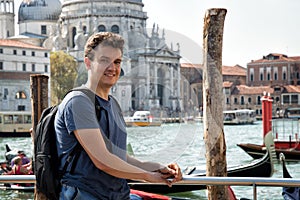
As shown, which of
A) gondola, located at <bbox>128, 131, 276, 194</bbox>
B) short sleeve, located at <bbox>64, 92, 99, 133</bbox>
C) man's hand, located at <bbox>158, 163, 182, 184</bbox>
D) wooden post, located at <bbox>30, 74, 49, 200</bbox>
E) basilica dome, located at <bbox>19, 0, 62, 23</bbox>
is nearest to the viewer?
short sleeve, located at <bbox>64, 92, 99, 133</bbox>

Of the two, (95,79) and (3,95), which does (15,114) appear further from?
(95,79)

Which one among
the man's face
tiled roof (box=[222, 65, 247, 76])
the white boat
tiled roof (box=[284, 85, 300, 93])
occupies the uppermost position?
tiled roof (box=[222, 65, 247, 76])

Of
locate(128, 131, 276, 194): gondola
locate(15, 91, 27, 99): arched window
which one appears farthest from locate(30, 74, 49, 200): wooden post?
locate(15, 91, 27, 99): arched window

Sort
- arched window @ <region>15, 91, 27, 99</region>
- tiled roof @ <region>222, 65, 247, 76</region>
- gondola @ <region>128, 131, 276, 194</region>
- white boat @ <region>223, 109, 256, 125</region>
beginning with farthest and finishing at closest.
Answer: tiled roof @ <region>222, 65, 247, 76</region> < white boat @ <region>223, 109, 256, 125</region> < arched window @ <region>15, 91, 27, 99</region> < gondola @ <region>128, 131, 276, 194</region>

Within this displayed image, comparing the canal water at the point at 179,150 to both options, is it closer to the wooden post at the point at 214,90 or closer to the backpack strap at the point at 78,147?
the wooden post at the point at 214,90

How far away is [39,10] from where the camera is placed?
30.6 metres

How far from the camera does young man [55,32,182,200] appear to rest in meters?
1.08

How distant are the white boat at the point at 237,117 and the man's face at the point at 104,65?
24.8 metres

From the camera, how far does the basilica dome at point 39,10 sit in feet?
100

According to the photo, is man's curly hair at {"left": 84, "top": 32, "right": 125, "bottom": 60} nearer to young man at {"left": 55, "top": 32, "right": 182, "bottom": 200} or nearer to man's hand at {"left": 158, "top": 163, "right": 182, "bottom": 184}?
young man at {"left": 55, "top": 32, "right": 182, "bottom": 200}

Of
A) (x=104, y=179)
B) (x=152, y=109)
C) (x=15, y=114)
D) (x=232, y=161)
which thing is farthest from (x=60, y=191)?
(x=15, y=114)

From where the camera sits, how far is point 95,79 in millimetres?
1135

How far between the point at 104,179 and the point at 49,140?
119mm

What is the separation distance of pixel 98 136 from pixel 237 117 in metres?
26.0
